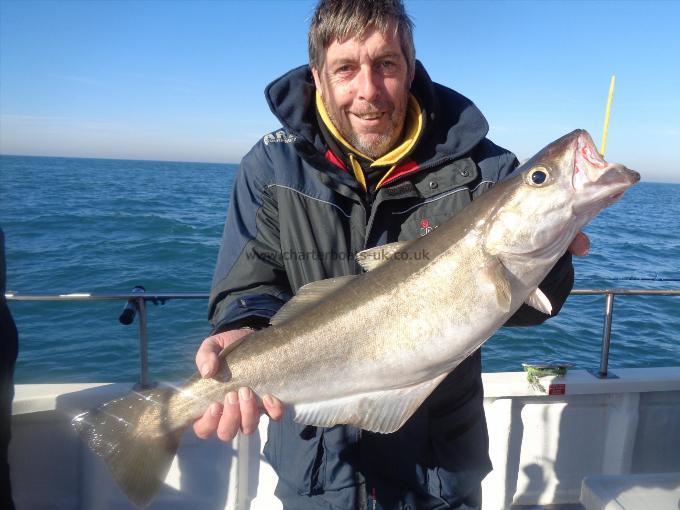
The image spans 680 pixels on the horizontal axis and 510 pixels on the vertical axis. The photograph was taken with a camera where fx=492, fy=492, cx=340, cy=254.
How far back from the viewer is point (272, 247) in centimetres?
293

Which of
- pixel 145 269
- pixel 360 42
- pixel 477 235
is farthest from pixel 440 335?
pixel 145 269

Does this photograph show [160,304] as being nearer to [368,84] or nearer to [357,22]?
[368,84]

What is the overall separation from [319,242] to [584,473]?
3.85 meters

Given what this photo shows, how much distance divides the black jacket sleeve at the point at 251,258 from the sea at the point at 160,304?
15.8 ft

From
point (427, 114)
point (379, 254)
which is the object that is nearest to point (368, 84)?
point (427, 114)

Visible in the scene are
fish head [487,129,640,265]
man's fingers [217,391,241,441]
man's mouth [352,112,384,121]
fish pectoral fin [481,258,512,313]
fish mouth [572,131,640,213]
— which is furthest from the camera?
man's mouth [352,112,384,121]

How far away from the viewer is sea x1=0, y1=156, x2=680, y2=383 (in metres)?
9.91

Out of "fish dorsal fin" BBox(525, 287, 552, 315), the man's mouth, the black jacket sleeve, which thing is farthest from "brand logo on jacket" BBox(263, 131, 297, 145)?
"fish dorsal fin" BBox(525, 287, 552, 315)

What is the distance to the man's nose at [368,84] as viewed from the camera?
2936 mm

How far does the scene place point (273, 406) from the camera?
2.64 meters

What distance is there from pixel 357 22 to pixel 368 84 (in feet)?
1.19

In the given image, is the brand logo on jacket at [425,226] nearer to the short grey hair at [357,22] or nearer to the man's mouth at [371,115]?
the man's mouth at [371,115]

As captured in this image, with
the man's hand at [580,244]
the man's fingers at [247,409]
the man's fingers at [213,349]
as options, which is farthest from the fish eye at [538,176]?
the man's fingers at [247,409]

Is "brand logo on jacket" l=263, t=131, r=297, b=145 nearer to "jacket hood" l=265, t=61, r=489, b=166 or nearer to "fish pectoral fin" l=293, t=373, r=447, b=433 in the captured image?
"jacket hood" l=265, t=61, r=489, b=166
